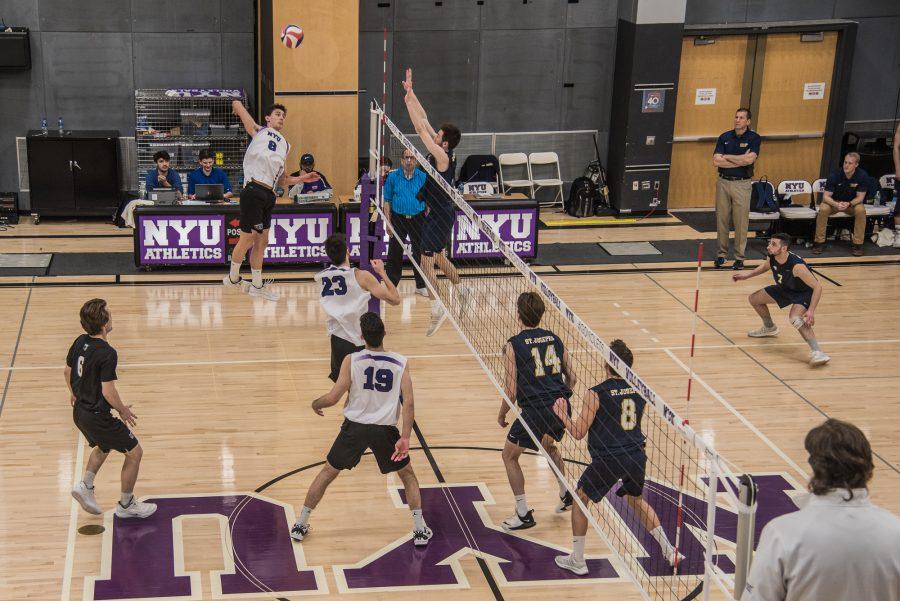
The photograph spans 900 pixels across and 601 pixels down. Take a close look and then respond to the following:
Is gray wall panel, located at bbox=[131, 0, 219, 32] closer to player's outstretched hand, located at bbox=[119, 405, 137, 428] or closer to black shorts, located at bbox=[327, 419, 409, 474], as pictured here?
player's outstretched hand, located at bbox=[119, 405, 137, 428]

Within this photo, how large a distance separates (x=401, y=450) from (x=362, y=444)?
319 millimetres

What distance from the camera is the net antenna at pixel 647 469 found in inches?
286

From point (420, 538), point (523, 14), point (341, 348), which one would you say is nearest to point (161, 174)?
point (523, 14)

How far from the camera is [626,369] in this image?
306 inches

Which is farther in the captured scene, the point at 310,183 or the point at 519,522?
the point at 310,183

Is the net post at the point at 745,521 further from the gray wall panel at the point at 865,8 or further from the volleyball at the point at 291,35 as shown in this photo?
the gray wall panel at the point at 865,8

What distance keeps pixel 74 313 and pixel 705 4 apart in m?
12.8

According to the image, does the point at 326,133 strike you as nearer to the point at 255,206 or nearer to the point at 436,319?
the point at 255,206

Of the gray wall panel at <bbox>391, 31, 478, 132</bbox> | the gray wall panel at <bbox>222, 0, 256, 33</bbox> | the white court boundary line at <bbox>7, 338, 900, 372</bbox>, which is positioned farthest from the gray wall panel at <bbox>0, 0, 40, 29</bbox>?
the white court boundary line at <bbox>7, 338, 900, 372</bbox>

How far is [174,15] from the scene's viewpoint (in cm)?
1919

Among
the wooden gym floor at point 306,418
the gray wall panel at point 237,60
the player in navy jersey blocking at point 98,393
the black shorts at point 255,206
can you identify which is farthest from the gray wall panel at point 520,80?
the player in navy jersey blocking at point 98,393

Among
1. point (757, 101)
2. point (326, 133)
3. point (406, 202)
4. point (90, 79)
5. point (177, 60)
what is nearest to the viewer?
point (406, 202)

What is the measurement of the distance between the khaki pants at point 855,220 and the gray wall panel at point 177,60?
34.7 ft

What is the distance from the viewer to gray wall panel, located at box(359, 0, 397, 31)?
19.6 meters
